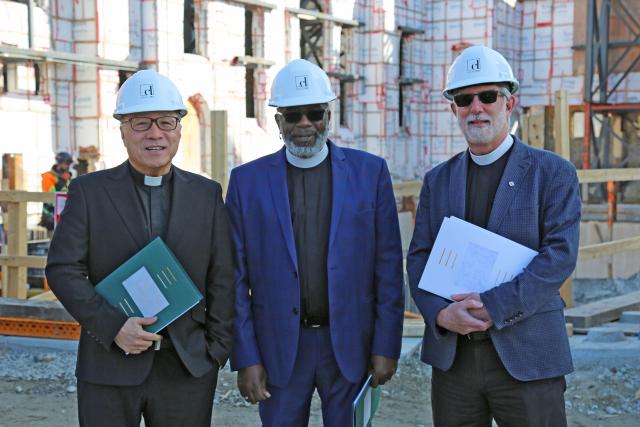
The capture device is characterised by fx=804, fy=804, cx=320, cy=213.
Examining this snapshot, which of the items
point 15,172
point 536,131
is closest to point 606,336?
point 536,131

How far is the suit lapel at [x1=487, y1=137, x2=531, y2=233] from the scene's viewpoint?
3.07 metres

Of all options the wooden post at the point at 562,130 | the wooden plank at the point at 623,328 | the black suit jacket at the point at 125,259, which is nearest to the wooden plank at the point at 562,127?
the wooden post at the point at 562,130

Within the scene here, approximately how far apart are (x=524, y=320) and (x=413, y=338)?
155 inches

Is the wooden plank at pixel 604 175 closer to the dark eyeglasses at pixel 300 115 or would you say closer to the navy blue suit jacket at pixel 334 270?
the navy blue suit jacket at pixel 334 270

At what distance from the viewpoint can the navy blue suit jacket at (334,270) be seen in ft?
10.7

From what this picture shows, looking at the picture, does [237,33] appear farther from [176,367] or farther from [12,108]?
[176,367]

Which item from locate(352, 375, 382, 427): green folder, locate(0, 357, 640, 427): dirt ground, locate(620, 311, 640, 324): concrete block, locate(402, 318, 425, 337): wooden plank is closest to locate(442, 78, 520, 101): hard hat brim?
locate(352, 375, 382, 427): green folder

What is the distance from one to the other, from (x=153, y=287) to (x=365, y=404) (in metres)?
0.97

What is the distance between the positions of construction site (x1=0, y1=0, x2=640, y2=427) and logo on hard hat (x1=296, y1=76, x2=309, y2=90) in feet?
9.02

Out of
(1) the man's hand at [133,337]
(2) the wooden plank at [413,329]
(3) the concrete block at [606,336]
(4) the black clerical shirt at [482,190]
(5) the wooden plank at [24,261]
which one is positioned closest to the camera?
(1) the man's hand at [133,337]

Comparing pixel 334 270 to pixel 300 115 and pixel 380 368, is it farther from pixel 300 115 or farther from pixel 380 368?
pixel 300 115

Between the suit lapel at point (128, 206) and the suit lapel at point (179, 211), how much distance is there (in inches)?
4.0

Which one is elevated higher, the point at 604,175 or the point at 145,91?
the point at 145,91

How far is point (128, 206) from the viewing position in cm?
307
